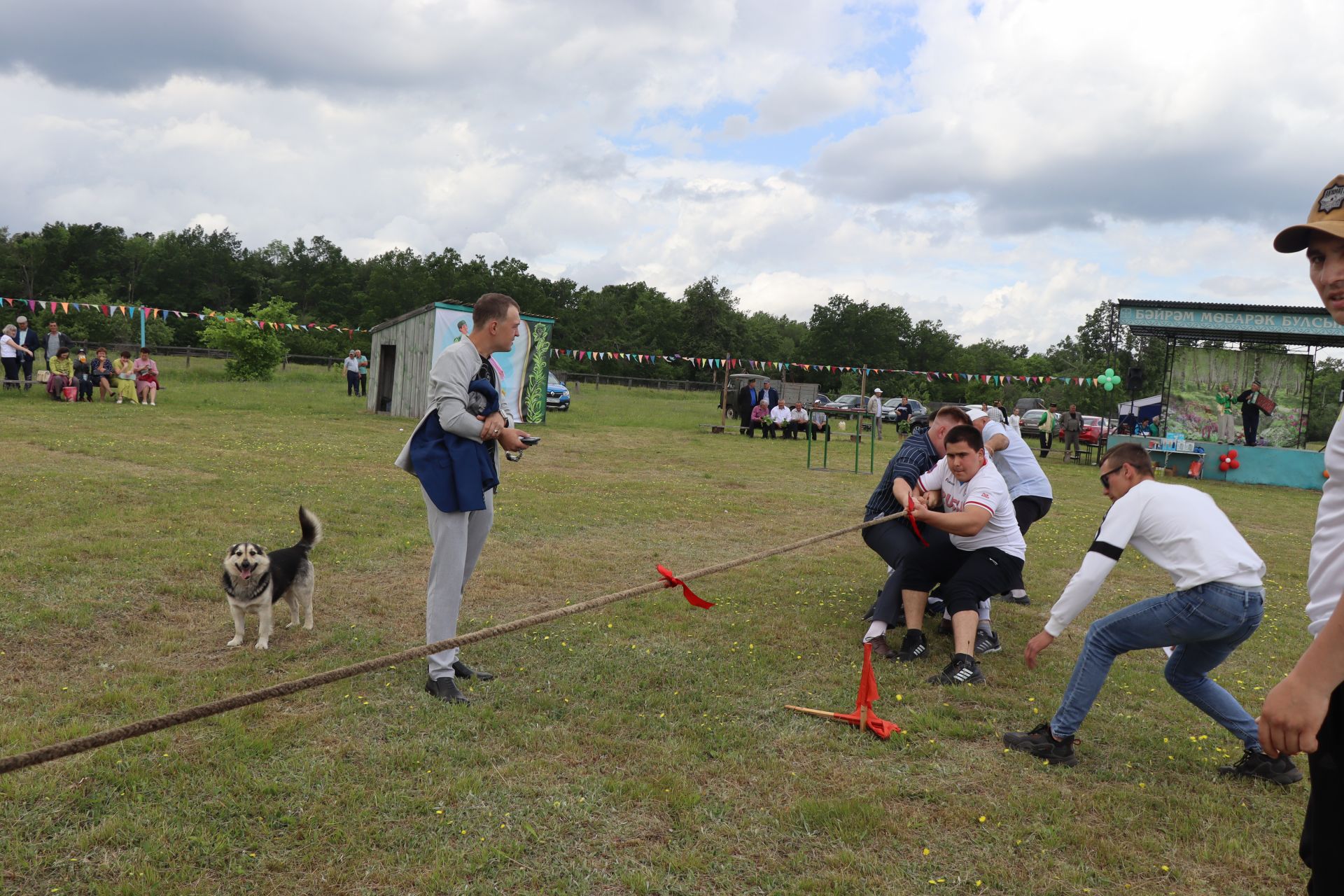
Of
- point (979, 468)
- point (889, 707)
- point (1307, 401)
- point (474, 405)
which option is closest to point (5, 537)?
point (474, 405)

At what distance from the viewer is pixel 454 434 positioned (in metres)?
4.47

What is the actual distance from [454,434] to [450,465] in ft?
0.55

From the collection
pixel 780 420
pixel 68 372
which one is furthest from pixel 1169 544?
pixel 68 372

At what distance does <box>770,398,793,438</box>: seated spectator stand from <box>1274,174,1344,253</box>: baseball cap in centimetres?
2246

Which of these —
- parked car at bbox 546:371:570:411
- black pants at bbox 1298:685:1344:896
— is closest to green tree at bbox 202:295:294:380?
parked car at bbox 546:371:570:411

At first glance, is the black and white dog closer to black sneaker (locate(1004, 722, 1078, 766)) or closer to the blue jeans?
black sneaker (locate(1004, 722, 1078, 766))

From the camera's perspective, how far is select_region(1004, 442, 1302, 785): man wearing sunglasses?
378cm

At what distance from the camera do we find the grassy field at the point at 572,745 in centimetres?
308

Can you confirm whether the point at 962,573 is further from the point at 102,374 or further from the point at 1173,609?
the point at 102,374

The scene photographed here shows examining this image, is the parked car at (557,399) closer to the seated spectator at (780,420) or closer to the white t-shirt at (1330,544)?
the seated spectator at (780,420)

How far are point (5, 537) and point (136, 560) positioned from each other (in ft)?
4.55

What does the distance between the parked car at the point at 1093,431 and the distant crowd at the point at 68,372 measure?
2481cm

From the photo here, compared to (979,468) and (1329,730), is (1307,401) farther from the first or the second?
(1329,730)

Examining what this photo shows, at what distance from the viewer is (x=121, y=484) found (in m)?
9.62
